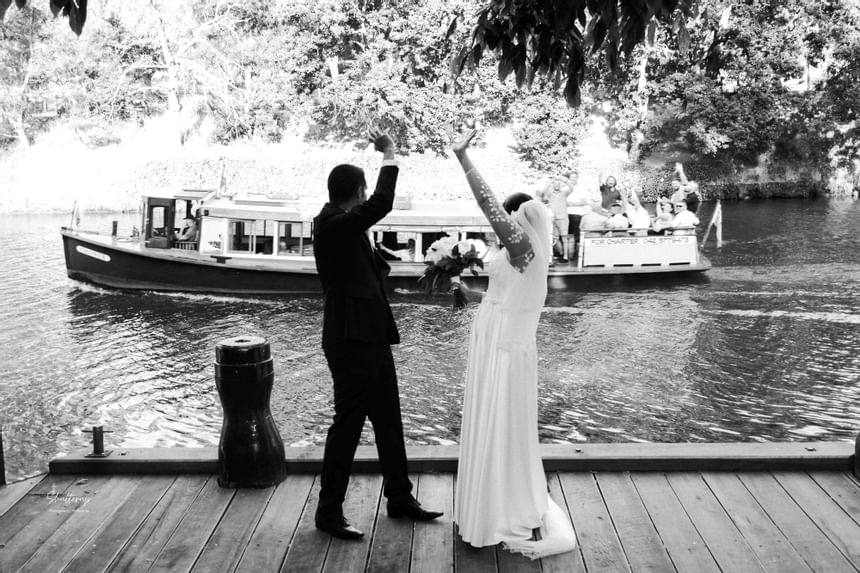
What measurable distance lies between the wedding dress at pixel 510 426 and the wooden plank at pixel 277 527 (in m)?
0.96

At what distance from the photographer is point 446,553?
4660 millimetres

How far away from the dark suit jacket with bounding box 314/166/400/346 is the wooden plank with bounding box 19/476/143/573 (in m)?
1.64

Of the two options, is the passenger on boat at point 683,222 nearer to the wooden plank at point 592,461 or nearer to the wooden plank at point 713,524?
the wooden plank at point 592,461

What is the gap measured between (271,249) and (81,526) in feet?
50.3

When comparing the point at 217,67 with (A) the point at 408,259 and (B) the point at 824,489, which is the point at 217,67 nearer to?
(A) the point at 408,259

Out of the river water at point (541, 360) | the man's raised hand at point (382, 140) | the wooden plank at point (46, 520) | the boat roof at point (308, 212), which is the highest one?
the man's raised hand at point (382, 140)

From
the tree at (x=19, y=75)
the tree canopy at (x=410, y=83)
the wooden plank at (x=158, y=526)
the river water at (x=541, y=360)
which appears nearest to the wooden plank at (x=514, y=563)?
the wooden plank at (x=158, y=526)

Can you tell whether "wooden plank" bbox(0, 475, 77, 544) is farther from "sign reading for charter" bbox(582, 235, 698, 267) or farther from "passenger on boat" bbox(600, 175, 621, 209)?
"passenger on boat" bbox(600, 175, 621, 209)

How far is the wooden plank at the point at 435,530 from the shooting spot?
15.0ft

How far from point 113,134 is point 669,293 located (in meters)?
32.0

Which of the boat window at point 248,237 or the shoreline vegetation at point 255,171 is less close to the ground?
the shoreline vegetation at point 255,171

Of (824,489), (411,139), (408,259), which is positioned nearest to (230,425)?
(824,489)

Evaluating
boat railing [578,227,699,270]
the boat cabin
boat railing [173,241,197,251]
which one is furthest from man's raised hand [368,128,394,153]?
boat railing [173,241,197,251]

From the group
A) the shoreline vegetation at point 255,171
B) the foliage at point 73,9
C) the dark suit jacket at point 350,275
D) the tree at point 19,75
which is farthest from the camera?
the tree at point 19,75
